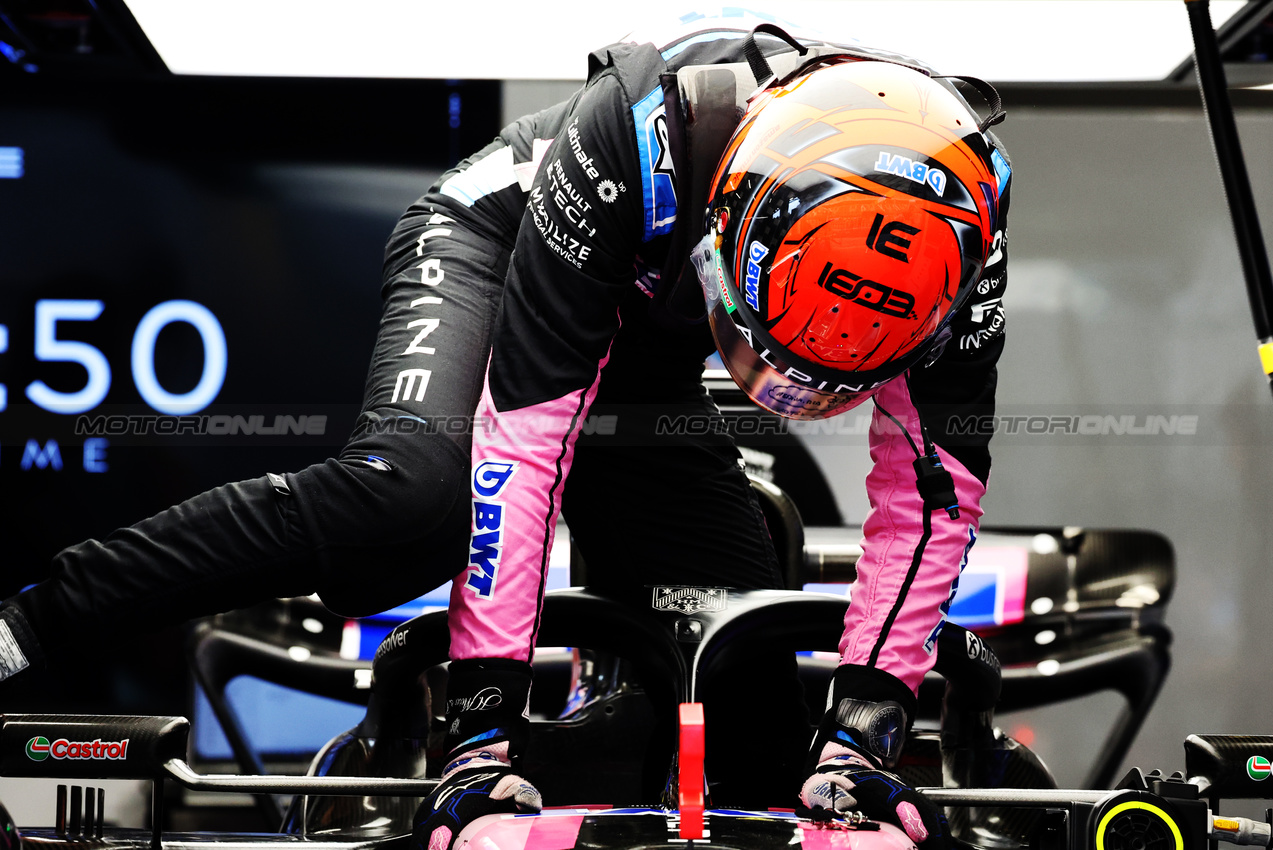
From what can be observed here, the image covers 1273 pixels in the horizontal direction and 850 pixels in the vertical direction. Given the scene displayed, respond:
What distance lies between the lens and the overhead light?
9.69ft

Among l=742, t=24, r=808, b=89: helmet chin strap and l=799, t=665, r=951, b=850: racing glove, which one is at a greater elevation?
l=742, t=24, r=808, b=89: helmet chin strap

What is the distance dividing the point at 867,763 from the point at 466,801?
1.38 ft

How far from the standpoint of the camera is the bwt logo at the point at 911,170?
3.41 feet

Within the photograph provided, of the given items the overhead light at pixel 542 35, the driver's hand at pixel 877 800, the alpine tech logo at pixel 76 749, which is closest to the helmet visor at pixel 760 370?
the driver's hand at pixel 877 800

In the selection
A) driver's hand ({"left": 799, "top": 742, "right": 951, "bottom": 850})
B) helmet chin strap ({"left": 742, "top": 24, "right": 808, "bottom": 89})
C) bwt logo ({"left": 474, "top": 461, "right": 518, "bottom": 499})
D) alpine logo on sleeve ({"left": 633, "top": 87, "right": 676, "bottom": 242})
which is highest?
helmet chin strap ({"left": 742, "top": 24, "right": 808, "bottom": 89})

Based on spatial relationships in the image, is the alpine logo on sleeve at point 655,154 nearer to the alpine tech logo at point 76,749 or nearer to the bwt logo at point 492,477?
the bwt logo at point 492,477

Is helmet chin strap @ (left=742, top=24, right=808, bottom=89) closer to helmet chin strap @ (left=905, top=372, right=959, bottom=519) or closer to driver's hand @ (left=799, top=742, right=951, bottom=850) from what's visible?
helmet chin strap @ (left=905, top=372, right=959, bottom=519)

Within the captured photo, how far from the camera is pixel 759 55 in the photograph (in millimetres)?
1197

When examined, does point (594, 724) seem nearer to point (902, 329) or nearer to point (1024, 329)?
point (902, 329)

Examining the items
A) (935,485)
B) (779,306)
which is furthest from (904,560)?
(779,306)

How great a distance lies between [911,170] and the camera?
1042 mm

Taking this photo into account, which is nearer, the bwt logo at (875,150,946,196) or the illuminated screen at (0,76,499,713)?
the bwt logo at (875,150,946,196)

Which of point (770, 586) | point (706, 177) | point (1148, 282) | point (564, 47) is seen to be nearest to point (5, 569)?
point (564, 47)

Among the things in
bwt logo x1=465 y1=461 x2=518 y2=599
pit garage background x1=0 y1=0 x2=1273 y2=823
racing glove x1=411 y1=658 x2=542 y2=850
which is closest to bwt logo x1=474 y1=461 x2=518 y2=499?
bwt logo x1=465 y1=461 x2=518 y2=599
